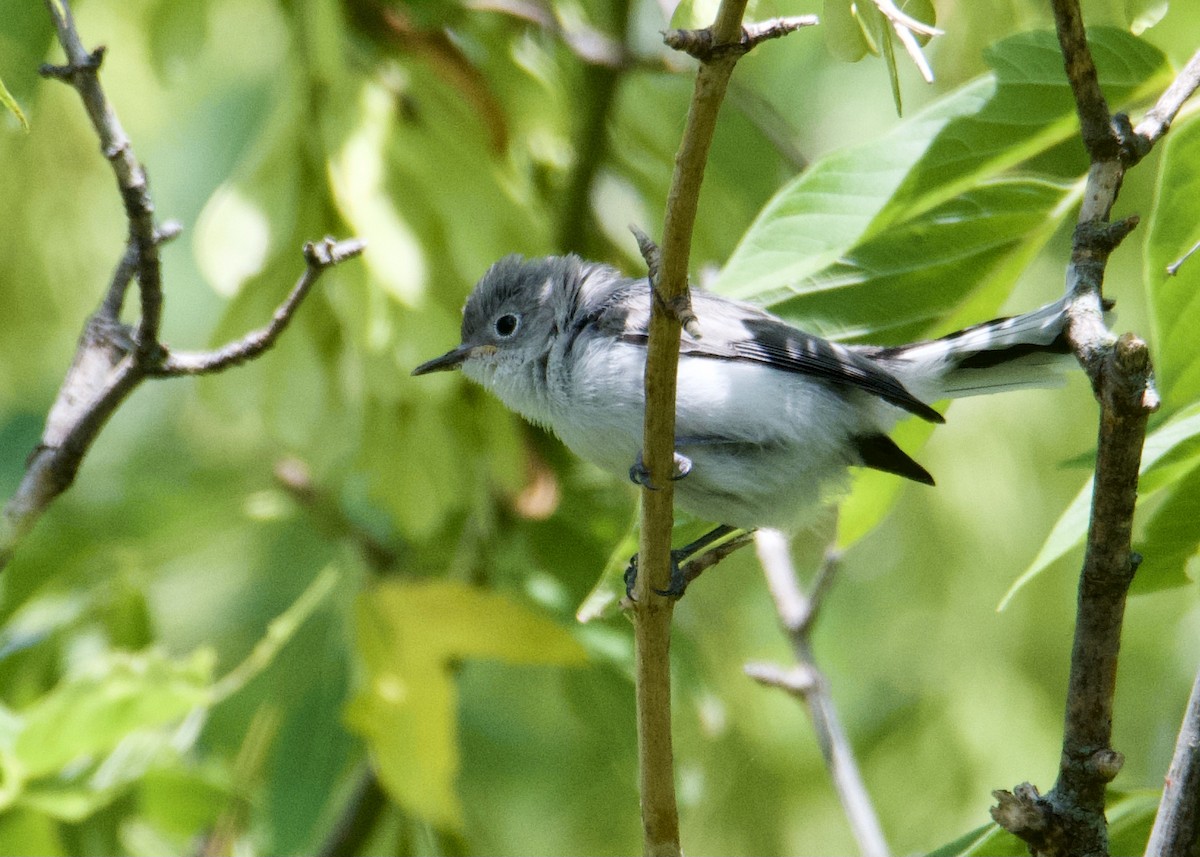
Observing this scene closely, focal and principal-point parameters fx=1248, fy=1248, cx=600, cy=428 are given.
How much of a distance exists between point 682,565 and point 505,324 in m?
0.69

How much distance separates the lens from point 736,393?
7.14ft

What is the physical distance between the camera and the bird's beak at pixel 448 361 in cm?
219

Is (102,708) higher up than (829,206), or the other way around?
(829,206)

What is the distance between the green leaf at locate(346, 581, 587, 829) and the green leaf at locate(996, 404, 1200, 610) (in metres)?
1.11

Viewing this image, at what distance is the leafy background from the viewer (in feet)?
5.40

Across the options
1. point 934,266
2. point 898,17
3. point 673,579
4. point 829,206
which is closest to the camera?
point 898,17

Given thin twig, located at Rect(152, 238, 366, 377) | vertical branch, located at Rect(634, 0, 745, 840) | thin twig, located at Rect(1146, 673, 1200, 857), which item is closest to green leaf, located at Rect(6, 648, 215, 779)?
thin twig, located at Rect(152, 238, 366, 377)

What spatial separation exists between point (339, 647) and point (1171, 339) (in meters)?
1.73

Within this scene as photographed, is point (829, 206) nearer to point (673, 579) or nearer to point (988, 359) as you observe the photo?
point (988, 359)

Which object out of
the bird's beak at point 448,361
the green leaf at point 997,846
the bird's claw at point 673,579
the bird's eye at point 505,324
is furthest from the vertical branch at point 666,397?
the bird's eye at point 505,324

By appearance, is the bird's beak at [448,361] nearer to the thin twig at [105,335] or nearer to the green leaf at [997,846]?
the thin twig at [105,335]

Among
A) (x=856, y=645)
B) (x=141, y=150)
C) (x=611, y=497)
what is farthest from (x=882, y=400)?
(x=141, y=150)

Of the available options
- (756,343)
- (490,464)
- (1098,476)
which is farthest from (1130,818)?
(490,464)

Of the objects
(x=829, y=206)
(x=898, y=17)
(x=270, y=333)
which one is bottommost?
(x=898, y=17)
